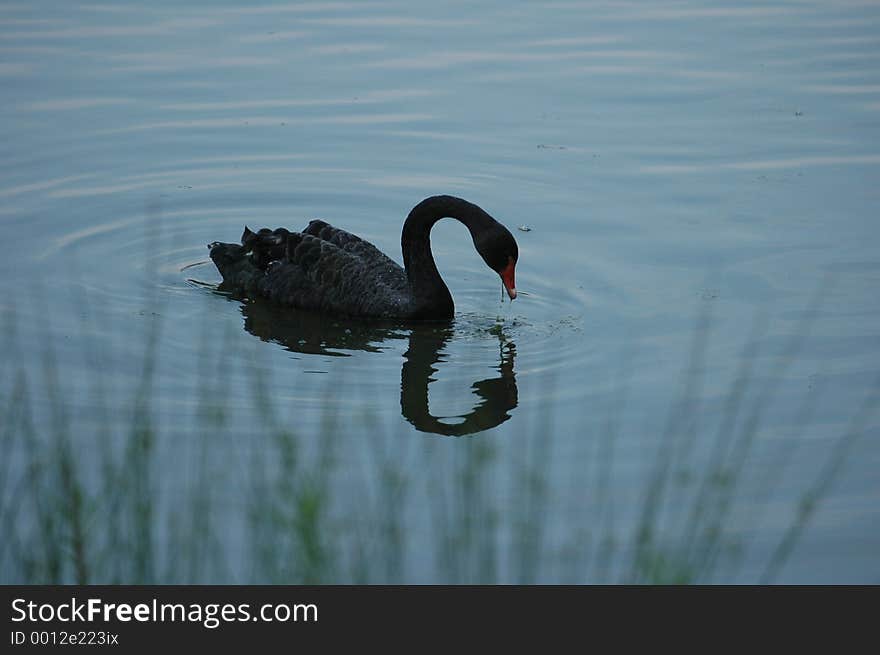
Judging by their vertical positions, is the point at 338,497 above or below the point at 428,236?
below

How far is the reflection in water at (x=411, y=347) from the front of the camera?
648 cm

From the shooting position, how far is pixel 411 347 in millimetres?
7504

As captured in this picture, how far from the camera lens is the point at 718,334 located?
7352mm

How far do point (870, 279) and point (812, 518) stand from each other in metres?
3.07

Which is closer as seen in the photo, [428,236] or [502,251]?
[502,251]

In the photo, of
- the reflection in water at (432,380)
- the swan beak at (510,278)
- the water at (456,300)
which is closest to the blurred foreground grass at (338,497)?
the water at (456,300)

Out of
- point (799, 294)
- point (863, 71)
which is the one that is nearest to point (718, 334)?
point (799, 294)

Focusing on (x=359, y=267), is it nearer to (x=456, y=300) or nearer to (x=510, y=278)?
(x=456, y=300)

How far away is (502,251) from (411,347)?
716 millimetres

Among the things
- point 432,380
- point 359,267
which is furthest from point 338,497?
point 359,267

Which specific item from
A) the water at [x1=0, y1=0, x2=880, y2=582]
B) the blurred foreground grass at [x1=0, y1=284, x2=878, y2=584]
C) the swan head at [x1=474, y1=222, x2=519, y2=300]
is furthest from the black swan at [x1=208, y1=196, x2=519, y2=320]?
the blurred foreground grass at [x1=0, y1=284, x2=878, y2=584]

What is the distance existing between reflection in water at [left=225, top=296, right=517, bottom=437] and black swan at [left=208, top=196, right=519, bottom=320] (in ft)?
0.31

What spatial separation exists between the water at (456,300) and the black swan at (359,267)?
152 millimetres
